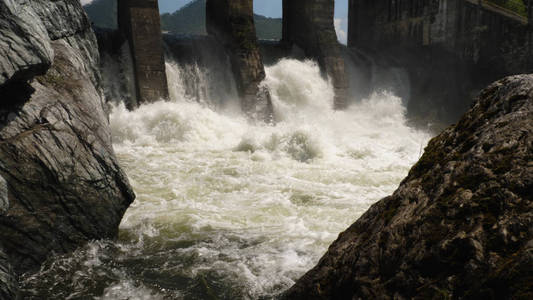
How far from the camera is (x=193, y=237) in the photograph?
14.9ft

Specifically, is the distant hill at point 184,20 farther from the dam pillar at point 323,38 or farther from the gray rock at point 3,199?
the gray rock at point 3,199

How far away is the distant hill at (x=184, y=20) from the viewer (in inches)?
2469

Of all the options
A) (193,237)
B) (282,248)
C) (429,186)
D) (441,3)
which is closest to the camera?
(429,186)

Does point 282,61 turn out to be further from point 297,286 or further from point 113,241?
point 297,286

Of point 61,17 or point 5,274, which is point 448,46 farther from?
point 5,274

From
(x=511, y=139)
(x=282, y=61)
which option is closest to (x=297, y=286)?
(x=511, y=139)

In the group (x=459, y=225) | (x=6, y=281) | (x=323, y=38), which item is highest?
(x=323, y=38)

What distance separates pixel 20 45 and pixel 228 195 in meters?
3.66

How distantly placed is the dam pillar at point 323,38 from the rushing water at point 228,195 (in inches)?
39.1

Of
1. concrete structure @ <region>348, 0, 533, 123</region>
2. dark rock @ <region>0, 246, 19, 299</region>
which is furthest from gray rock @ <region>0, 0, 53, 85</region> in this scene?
concrete structure @ <region>348, 0, 533, 123</region>

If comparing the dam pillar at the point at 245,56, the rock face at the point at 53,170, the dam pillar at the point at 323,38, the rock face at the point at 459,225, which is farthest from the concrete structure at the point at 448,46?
the rock face at the point at 459,225

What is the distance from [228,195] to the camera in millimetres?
6375

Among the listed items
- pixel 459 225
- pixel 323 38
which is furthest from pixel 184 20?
pixel 459 225

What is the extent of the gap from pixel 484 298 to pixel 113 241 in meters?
3.70
